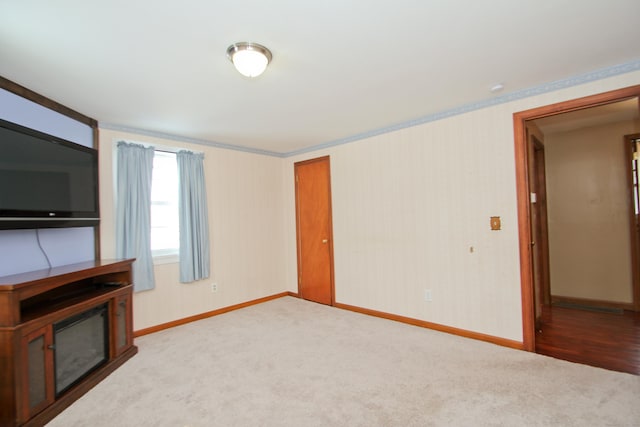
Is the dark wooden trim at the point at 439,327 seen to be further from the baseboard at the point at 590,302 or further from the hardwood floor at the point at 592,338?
the baseboard at the point at 590,302

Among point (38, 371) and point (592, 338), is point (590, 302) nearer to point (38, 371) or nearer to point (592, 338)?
point (592, 338)

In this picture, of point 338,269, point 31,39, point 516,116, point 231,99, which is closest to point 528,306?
point 516,116

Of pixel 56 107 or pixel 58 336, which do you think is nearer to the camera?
pixel 58 336

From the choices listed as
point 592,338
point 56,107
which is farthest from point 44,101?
point 592,338

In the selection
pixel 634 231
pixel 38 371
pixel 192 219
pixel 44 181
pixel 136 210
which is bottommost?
pixel 38 371

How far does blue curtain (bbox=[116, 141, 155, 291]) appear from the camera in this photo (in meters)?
3.29

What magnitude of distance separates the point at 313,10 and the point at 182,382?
2743mm

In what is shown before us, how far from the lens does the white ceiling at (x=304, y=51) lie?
1597 millimetres

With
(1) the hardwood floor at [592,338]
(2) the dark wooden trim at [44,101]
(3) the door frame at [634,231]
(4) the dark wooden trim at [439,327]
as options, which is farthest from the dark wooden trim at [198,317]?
(3) the door frame at [634,231]

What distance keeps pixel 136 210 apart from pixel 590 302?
19.3 ft

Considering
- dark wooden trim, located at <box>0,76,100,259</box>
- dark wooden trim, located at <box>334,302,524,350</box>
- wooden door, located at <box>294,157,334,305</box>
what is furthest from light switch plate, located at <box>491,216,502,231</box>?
dark wooden trim, located at <box>0,76,100,259</box>

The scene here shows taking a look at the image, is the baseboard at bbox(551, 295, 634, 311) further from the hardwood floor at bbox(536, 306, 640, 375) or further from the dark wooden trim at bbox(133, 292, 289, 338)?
the dark wooden trim at bbox(133, 292, 289, 338)

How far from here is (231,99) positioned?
273 cm

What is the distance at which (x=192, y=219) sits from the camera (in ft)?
12.5
